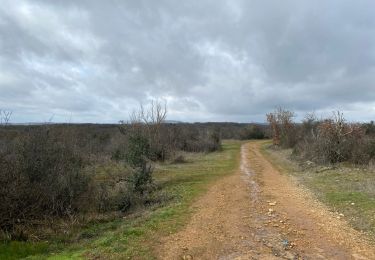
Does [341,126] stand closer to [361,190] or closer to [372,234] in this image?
[361,190]

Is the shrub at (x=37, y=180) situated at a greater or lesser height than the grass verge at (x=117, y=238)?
greater

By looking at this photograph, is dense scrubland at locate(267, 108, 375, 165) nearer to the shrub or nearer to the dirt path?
the dirt path

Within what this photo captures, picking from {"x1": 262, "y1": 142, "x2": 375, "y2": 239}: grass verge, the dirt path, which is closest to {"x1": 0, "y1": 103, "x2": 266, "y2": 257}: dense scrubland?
the dirt path

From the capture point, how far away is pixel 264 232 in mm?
9211

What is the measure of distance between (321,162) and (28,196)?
58.6 feet

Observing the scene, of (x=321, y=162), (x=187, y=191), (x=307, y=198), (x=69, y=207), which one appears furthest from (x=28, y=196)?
(x=321, y=162)

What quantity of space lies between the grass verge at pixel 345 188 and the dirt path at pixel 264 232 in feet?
1.40

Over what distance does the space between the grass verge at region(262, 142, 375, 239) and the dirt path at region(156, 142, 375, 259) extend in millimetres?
425

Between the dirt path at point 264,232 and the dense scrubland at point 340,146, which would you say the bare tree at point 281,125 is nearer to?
the dense scrubland at point 340,146

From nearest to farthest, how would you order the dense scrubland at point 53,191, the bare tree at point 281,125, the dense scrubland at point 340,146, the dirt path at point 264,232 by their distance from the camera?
the dirt path at point 264,232, the dense scrubland at point 53,191, the dense scrubland at point 340,146, the bare tree at point 281,125

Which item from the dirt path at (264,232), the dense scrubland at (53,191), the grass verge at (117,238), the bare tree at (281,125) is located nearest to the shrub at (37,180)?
the dense scrubland at (53,191)

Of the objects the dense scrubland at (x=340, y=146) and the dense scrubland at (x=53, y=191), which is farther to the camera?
the dense scrubland at (x=340, y=146)

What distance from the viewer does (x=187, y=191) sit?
1550 cm

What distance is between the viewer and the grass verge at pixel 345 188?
10772 millimetres
